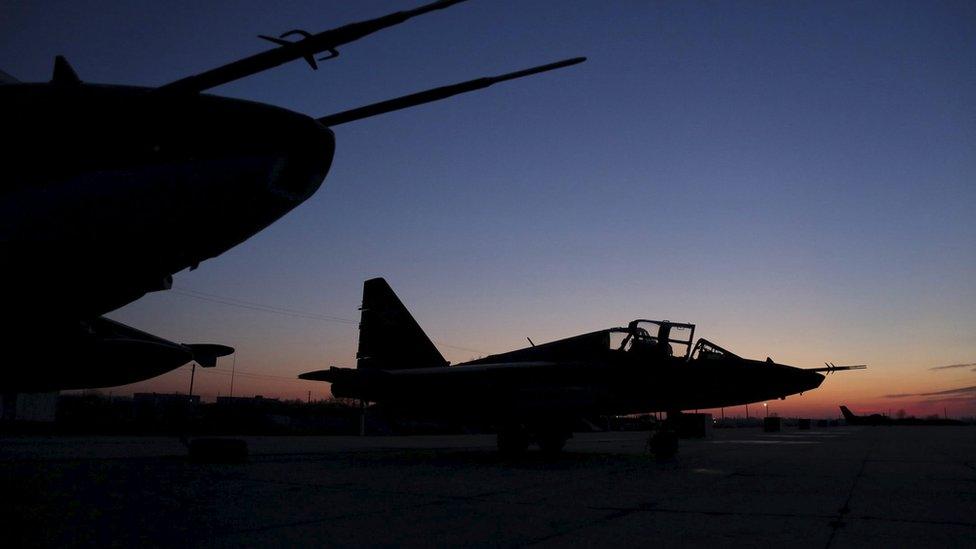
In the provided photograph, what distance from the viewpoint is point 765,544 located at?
3.99 metres

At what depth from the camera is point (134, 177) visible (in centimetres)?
306

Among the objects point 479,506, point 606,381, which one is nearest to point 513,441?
point 606,381

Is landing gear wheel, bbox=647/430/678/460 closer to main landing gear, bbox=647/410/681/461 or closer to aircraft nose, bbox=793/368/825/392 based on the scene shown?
main landing gear, bbox=647/410/681/461

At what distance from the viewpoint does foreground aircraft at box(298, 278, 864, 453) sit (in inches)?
504

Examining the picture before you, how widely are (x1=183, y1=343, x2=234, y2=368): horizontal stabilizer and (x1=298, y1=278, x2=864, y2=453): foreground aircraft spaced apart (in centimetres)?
782

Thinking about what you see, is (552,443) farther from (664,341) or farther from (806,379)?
(806,379)

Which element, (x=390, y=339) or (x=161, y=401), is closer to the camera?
(x=390, y=339)

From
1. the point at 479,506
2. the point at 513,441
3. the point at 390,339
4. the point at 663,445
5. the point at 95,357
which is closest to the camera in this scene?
the point at 95,357

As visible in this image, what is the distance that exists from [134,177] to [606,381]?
36.5 ft

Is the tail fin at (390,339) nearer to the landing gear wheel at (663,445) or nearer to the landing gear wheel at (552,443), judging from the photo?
the landing gear wheel at (552,443)

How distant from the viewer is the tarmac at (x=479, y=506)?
4.13m

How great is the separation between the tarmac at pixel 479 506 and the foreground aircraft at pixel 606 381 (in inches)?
123

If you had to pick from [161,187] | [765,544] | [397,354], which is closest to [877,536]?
[765,544]

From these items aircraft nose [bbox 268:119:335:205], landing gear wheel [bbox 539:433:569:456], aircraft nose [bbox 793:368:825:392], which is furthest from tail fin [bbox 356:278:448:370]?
aircraft nose [bbox 268:119:335:205]
